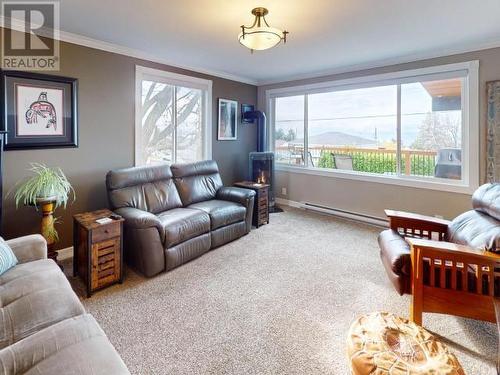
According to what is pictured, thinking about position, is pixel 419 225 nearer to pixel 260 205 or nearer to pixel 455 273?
pixel 455 273

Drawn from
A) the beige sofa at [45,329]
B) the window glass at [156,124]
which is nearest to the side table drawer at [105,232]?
the beige sofa at [45,329]

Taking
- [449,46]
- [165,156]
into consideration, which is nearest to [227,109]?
[165,156]

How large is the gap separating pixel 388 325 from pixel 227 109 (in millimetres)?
4384

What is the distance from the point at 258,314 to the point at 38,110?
298cm

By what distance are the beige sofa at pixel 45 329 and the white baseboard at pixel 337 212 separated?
13.6 feet

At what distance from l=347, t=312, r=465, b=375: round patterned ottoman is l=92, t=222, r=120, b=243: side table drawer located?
216 cm

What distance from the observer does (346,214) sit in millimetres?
4848

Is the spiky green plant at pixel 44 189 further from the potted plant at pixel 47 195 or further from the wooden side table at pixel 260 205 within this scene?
the wooden side table at pixel 260 205

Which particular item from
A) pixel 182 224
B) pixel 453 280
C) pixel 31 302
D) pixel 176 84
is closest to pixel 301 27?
pixel 176 84

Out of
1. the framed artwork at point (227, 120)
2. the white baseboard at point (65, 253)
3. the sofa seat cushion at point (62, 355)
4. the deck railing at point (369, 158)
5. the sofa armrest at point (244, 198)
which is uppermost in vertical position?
the framed artwork at point (227, 120)

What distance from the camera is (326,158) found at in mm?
5199

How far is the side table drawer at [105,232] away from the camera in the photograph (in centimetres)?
252

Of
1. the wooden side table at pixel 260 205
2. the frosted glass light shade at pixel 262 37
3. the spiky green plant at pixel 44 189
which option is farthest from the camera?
the wooden side table at pixel 260 205

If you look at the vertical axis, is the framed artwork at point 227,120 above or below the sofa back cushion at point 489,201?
above
